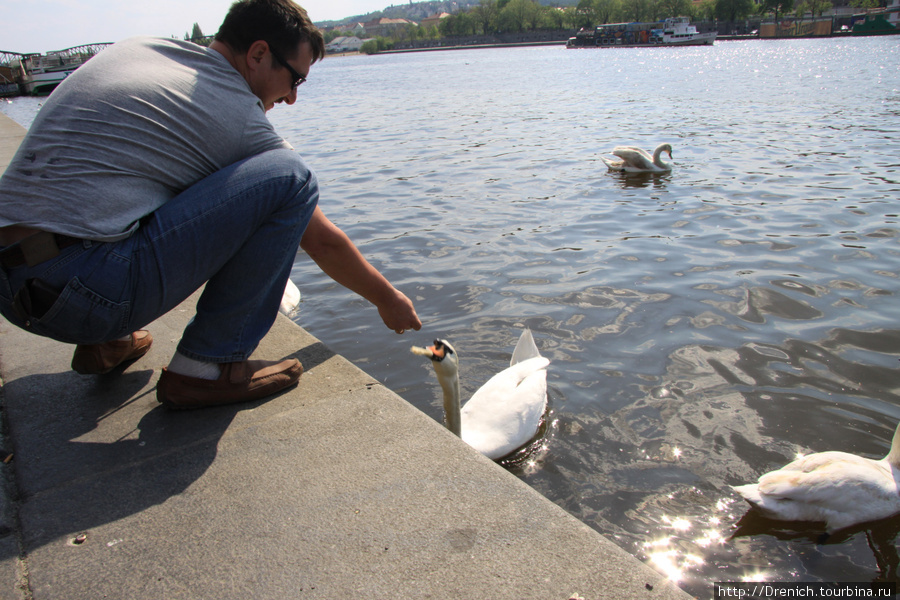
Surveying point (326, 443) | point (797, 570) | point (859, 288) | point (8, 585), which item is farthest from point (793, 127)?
point (8, 585)

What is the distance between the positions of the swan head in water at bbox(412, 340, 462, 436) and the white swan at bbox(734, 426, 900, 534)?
50.4 inches

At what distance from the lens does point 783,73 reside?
2655 centimetres

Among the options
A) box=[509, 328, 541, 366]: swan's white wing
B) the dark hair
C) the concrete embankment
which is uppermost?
the dark hair

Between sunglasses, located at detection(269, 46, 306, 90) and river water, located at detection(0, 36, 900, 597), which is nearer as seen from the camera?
sunglasses, located at detection(269, 46, 306, 90)

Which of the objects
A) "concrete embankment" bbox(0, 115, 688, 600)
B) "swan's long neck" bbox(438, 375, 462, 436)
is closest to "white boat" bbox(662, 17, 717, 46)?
"swan's long neck" bbox(438, 375, 462, 436)

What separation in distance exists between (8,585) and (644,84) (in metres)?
26.8

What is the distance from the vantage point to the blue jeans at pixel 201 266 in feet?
5.99

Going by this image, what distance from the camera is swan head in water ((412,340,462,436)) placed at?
262 centimetres

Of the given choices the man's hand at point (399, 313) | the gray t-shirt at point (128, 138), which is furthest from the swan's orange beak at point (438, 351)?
the gray t-shirt at point (128, 138)

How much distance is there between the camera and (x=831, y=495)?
2516mm

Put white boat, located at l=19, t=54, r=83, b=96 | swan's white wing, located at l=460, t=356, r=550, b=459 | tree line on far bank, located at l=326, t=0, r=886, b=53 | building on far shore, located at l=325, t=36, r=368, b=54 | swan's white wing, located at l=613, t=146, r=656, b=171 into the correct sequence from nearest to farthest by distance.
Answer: swan's white wing, located at l=460, t=356, r=550, b=459 → swan's white wing, located at l=613, t=146, r=656, b=171 → white boat, located at l=19, t=54, r=83, b=96 → tree line on far bank, located at l=326, t=0, r=886, b=53 → building on far shore, located at l=325, t=36, r=368, b=54

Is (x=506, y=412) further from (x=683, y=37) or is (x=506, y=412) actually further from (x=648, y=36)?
(x=648, y=36)

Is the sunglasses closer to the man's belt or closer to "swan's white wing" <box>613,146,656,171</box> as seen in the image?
the man's belt

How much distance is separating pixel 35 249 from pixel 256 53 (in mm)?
975
